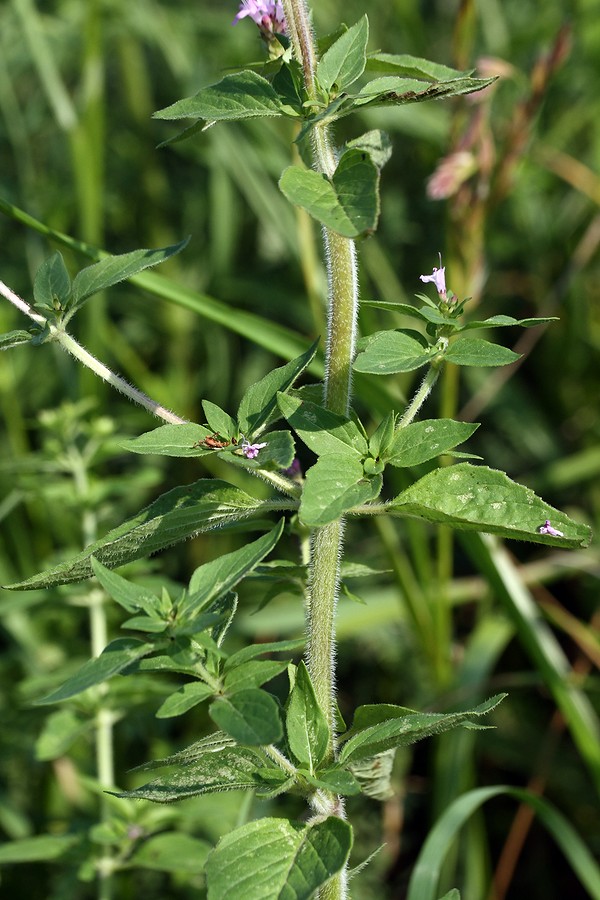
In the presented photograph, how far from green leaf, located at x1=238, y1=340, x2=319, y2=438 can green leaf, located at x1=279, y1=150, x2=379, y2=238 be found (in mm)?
105

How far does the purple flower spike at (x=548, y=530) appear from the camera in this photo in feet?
2.06

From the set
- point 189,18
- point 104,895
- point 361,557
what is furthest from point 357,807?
point 189,18

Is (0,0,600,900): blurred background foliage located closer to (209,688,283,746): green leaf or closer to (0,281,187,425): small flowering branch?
(0,281,187,425): small flowering branch

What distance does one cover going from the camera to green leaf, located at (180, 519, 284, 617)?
1.98 feet

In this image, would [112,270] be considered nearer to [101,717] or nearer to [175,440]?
[175,440]

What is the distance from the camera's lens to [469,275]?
1.62 metres

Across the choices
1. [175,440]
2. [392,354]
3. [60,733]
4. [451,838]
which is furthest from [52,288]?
[451,838]

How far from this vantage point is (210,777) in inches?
26.1

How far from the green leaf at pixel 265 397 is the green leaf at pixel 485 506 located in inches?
4.4

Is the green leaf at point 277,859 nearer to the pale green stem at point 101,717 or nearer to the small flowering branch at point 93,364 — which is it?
the small flowering branch at point 93,364

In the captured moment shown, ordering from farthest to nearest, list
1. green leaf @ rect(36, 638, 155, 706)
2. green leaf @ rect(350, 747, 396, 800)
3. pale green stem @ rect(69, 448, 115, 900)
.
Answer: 1. pale green stem @ rect(69, 448, 115, 900)
2. green leaf @ rect(350, 747, 396, 800)
3. green leaf @ rect(36, 638, 155, 706)

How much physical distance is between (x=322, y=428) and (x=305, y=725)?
21 centimetres

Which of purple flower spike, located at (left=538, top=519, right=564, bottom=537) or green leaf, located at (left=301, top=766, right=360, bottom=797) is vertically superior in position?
purple flower spike, located at (left=538, top=519, right=564, bottom=537)

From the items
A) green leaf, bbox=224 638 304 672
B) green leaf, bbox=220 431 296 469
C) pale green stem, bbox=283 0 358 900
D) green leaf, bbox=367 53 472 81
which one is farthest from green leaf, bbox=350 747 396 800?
green leaf, bbox=367 53 472 81
